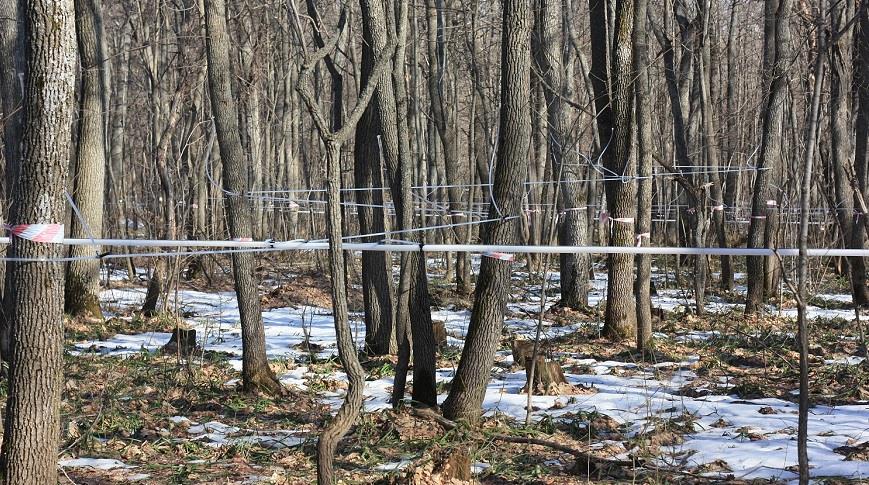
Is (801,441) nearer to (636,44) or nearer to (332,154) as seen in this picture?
(332,154)

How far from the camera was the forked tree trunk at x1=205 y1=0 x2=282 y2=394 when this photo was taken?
7.32 meters

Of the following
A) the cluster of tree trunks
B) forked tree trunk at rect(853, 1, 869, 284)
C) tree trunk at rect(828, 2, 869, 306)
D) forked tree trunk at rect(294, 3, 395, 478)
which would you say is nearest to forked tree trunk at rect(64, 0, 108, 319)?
the cluster of tree trunks

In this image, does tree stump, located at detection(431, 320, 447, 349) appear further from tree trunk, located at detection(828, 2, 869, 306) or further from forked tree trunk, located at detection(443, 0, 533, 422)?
tree trunk, located at detection(828, 2, 869, 306)

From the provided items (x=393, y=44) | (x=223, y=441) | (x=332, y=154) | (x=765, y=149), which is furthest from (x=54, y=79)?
(x=765, y=149)

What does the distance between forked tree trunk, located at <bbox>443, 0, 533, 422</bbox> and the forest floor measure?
36 centimetres

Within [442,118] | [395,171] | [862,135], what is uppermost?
Answer: [442,118]

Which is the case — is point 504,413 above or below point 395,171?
below

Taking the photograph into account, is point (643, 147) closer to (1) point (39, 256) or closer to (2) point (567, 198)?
(2) point (567, 198)

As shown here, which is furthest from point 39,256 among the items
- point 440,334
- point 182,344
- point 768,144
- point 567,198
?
point 768,144

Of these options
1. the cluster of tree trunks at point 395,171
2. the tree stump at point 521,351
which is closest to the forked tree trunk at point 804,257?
the cluster of tree trunks at point 395,171

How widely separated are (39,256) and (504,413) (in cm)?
358

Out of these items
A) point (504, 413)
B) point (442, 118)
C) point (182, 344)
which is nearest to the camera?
point (504, 413)

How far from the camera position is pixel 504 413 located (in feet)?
21.9

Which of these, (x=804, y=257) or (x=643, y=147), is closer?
(x=804, y=257)
